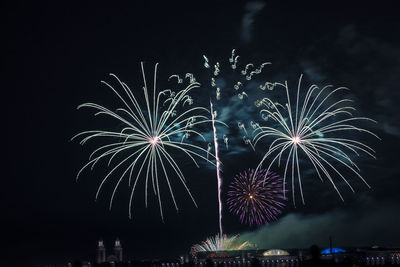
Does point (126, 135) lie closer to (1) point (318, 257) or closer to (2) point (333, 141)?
(2) point (333, 141)

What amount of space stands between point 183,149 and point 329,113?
22671 mm

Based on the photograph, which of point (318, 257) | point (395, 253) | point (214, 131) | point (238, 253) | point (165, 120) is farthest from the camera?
point (238, 253)

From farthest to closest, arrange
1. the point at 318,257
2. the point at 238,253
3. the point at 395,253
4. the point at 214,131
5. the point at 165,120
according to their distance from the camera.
Result: the point at 238,253 → the point at 395,253 → the point at 214,131 → the point at 165,120 → the point at 318,257

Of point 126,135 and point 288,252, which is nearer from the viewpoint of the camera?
point 126,135

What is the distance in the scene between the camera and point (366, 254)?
156875mm

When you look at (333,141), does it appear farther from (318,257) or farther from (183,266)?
(183,266)

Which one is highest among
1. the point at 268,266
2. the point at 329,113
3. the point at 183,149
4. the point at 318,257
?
the point at 329,113

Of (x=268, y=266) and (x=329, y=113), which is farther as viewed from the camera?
(x=268, y=266)

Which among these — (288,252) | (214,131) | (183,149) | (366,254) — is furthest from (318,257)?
(288,252)

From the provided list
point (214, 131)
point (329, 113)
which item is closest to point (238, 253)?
point (214, 131)

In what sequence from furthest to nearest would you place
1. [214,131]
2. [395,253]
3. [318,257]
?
[395,253], [214,131], [318,257]

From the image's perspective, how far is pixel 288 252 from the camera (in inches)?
6875

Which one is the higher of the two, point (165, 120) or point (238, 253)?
point (165, 120)

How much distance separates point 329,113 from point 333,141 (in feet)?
15.4
